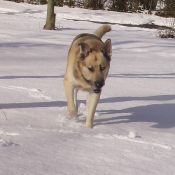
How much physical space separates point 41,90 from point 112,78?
1930 mm

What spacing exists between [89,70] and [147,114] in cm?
134

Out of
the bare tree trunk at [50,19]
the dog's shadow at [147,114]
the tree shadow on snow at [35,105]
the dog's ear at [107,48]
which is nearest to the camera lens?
the dog's ear at [107,48]

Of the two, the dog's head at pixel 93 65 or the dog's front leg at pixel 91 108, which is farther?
the dog's front leg at pixel 91 108

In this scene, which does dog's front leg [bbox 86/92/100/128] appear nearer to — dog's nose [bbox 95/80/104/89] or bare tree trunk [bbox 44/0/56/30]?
dog's nose [bbox 95/80/104/89]

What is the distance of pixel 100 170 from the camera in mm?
3258

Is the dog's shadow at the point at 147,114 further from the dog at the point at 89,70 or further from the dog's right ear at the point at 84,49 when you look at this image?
the dog's right ear at the point at 84,49

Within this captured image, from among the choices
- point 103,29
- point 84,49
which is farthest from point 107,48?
point 103,29

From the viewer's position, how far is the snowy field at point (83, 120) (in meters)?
3.38

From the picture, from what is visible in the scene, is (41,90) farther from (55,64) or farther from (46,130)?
(55,64)

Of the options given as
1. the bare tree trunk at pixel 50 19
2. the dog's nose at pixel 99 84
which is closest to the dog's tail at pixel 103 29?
the dog's nose at pixel 99 84

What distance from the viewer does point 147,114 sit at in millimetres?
5766

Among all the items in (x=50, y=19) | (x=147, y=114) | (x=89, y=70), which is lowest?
(x=147, y=114)

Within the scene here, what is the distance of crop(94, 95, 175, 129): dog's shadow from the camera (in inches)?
208

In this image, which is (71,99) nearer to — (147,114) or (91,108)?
(91,108)
